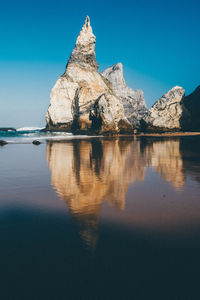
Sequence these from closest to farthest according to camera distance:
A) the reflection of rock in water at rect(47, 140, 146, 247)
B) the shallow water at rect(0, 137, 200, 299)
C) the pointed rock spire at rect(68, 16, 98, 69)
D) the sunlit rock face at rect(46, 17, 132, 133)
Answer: the shallow water at rect(0, 137, 200, 299)
the reflection of rock in water at rect(47, 140, 146, 247)
the sunlit rock face at rect(46, 17, 132, 133)
the pointed rock spire at rect(68, 16, 98, 69)

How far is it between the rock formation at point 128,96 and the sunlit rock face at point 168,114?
5490cm

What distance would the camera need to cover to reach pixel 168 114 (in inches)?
3462

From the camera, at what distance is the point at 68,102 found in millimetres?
105562

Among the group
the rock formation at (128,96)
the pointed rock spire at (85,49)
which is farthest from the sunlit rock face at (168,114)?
the rock formation at (128,96)

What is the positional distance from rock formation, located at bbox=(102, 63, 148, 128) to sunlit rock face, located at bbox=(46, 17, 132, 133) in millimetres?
39498

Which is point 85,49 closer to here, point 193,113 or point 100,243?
point 193,113

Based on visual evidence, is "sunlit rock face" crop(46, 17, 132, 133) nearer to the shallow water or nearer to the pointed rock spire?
the pointed rock spire

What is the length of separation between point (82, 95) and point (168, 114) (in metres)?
38.5

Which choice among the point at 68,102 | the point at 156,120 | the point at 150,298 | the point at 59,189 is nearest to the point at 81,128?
the point at 68,102

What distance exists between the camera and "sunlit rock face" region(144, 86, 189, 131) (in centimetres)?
8656

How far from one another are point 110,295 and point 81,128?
8930 cm

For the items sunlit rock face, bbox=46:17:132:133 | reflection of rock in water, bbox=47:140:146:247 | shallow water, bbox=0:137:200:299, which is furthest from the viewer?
sunlit rock face, bbox=46:17:132:133

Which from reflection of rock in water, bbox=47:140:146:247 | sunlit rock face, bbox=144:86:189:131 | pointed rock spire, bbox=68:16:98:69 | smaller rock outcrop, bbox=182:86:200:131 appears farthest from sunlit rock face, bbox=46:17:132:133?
reflection of rock in water, bbox=47:140:146:247

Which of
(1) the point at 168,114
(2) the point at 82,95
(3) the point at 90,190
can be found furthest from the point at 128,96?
(3) the point at 90,190
